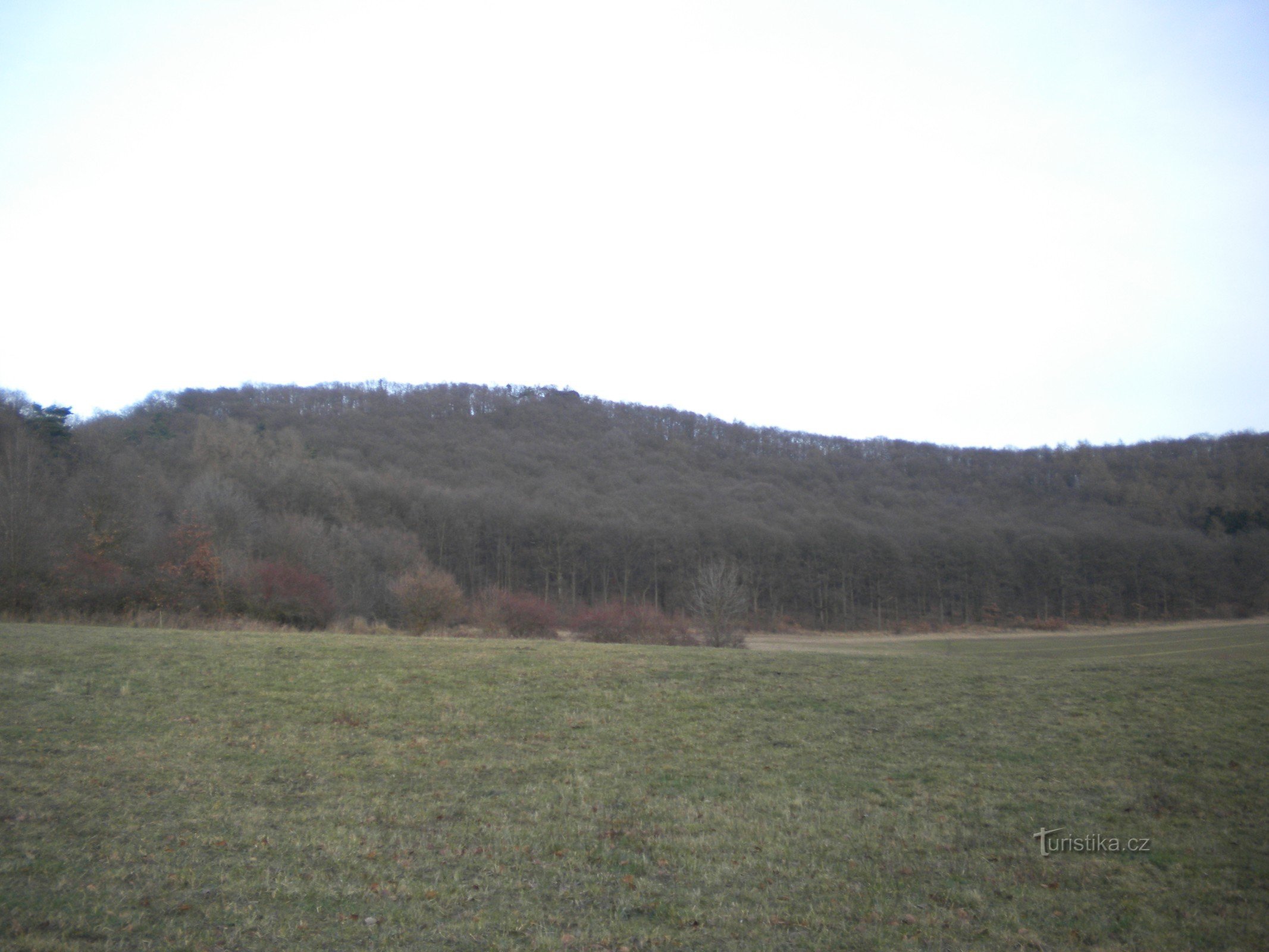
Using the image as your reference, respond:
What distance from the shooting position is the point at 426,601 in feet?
100

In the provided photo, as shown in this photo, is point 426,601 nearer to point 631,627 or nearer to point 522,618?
point 522,618

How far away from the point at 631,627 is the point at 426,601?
35.3 feet

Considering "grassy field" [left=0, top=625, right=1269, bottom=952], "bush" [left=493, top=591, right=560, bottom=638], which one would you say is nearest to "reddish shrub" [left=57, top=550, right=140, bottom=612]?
"grassy field" [left=0, top=625, right=1269, bottom=952]

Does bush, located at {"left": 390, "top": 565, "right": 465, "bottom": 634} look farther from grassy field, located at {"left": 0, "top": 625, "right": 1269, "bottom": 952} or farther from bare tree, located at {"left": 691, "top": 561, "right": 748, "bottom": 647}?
grassy field, located at {"left": 0, "top": 625, "right": 1269, "bottom": 952}

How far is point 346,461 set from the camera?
77.2m

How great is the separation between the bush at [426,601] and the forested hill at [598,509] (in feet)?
16.7

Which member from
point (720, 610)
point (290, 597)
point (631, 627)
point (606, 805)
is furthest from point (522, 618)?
point (606, 805)

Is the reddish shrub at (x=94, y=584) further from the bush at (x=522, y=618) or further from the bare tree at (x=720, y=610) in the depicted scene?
the bare tree at (x=720, y=610)

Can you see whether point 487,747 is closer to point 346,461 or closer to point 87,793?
point 87,793

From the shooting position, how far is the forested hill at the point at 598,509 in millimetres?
32625

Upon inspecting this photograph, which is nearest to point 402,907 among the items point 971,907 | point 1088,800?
point 971,907

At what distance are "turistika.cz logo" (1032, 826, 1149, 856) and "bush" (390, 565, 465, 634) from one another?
26.1 m

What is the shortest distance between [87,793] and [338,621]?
23.5 meters

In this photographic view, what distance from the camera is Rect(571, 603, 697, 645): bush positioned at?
35.3 m
